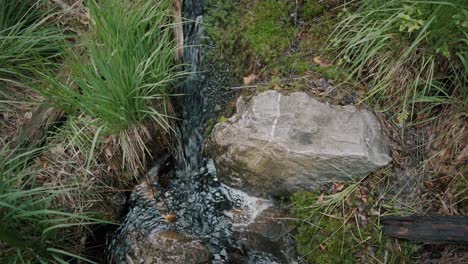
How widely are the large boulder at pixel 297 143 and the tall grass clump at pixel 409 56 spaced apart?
0.26 meters

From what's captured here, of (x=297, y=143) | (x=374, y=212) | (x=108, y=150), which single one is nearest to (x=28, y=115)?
(x=108, y=150)

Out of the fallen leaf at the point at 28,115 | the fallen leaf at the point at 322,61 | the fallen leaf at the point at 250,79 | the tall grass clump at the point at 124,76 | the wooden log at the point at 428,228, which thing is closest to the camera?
the wooden log at the point at 428,228

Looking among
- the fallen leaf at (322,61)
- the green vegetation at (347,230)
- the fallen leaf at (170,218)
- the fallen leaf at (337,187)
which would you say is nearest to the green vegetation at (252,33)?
the fallen leaf at (322,61)

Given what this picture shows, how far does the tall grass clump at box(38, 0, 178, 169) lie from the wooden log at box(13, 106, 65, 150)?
147mm

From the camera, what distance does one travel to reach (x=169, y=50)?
3.16 m

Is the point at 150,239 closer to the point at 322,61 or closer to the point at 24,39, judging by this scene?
the point at 322,61

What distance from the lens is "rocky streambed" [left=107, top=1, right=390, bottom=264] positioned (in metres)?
2.71

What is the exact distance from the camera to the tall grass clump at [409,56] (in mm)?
2611

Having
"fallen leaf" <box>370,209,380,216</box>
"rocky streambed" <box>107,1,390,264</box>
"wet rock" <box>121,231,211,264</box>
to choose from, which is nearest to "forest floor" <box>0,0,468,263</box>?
"fallen leaf" <box>370,209,380,216</box>

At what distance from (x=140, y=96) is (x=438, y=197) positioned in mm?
2113

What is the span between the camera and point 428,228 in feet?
8.01

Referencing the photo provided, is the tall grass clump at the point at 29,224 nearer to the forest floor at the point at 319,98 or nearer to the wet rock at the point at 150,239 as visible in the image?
the forest floor at the point at 319,98

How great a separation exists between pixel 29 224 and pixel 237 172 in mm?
1430

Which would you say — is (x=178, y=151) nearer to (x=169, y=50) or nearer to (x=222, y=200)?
(x=222, y=200)
